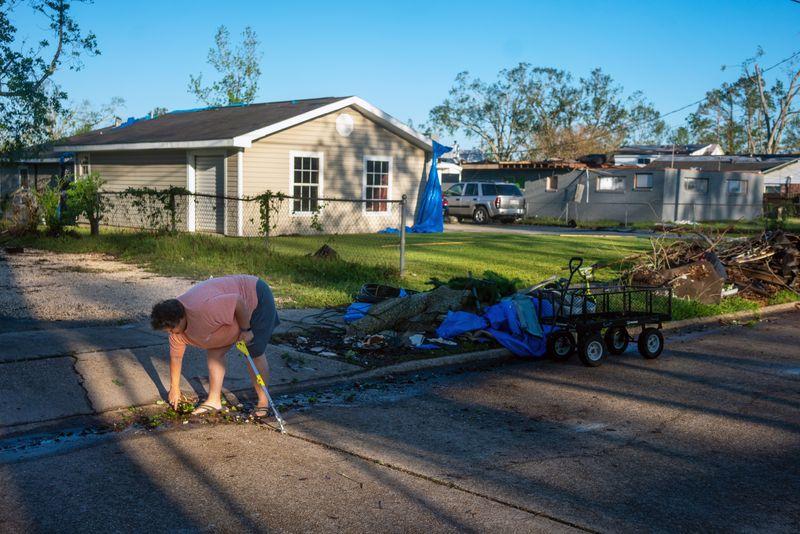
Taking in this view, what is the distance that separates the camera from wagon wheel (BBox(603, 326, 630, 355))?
9.21 m

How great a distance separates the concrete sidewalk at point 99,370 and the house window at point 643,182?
29995 millimetres

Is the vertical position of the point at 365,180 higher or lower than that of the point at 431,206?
higher

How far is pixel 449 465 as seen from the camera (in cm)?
543

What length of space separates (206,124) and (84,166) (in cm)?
458

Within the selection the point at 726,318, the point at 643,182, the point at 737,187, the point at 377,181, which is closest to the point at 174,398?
the point at 726,318

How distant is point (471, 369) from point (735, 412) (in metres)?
2.65

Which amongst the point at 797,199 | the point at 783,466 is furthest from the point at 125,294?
the point at 797,199

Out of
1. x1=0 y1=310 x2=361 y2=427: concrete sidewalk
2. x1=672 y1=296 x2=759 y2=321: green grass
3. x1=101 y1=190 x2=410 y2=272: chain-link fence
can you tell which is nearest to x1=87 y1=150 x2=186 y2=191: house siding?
x1=101 y1=190 x2=410 y2=272: chain-link fence

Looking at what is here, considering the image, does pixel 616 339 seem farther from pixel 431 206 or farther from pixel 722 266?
pixel 431 206

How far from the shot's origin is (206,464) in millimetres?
5344

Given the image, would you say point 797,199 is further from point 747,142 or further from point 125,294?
point 747,142

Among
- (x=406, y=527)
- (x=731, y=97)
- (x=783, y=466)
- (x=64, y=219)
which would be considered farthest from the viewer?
(x=731, y=97)

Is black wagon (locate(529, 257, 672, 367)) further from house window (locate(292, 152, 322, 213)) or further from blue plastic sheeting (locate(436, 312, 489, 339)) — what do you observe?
house window (locate(292, 152, 322, 213))

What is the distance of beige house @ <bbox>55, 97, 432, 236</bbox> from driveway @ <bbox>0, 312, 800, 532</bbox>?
1390cm
